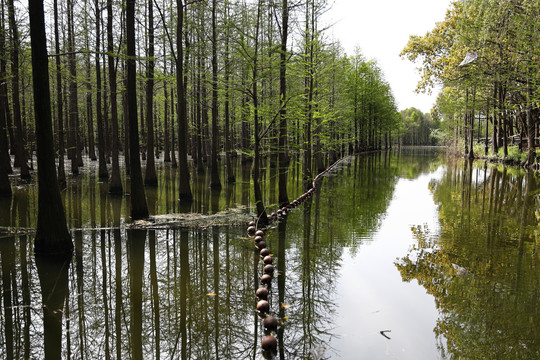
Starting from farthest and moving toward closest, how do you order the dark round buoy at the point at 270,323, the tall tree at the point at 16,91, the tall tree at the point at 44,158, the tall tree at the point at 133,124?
the tall tree at the point at 16,91, the tall tree at the point at 133,124, the tall tree at the point at 44,158, the dark round buoy at the point at 270,323

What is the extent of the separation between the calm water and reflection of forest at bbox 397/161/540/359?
28 mm

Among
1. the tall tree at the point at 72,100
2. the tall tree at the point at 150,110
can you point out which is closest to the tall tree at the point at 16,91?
the tall tree at the point at 72,100

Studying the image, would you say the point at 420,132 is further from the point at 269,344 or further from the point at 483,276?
the point at 269,344

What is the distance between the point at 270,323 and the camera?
4633mm

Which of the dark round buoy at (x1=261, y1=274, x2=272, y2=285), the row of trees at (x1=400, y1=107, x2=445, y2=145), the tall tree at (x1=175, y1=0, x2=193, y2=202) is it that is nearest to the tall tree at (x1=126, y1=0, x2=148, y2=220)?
the tall tree at (x1=175, y1=0, x2=193, y2=202)

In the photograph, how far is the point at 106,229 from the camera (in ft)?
32.3

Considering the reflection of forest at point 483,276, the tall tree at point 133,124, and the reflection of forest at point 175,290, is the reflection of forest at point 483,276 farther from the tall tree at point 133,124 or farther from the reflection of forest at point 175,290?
the tall tree at point 133,124

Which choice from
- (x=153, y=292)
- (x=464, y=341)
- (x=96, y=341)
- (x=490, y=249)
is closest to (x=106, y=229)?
(x=153, y=292)

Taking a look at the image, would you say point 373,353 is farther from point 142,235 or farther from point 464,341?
point 142,235

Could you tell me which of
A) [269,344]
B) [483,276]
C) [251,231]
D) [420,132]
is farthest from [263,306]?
[420,132]

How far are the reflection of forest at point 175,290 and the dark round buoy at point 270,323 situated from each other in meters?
0.10

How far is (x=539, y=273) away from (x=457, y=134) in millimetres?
53997

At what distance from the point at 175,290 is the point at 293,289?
1983mm

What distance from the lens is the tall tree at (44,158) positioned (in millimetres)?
7301
